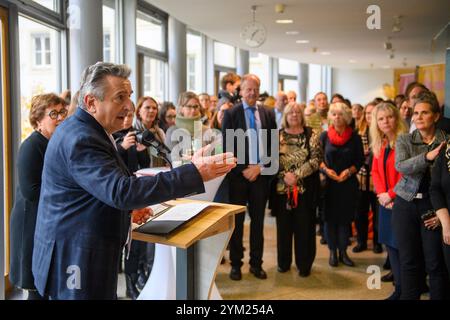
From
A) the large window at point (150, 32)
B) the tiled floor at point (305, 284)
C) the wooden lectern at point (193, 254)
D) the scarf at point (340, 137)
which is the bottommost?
the tiled floor at point (305, 284)

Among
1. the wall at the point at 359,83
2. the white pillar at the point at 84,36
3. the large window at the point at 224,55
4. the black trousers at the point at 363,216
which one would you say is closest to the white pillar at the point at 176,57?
the large window at the point at 224,55

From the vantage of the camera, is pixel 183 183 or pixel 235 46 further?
pixel 235 46

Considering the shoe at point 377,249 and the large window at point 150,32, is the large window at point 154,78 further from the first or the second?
the shoe at point 377,249

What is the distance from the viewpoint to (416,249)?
3.03 meters

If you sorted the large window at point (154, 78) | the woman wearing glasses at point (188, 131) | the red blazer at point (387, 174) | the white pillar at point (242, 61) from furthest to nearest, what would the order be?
the white pillar at point (242, 61) < the large window at point (154, 78) < the woman wearing glasses at point (188, 131) < the red blazer at point (387, 174)

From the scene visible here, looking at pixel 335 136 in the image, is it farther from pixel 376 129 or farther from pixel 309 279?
pixel 309 279

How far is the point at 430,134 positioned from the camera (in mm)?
3037

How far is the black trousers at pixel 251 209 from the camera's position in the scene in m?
4.03

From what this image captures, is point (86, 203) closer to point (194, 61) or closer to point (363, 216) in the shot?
point (363, 216)

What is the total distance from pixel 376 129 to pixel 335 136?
0.74 meters

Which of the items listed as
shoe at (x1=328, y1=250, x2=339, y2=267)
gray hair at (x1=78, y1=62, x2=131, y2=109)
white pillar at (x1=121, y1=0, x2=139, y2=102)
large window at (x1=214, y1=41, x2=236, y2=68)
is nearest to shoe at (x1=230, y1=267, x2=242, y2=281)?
shoe at (x1=328, y1=250, x2=339, y2=267)

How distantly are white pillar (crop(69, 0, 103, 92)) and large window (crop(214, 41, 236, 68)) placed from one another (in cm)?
665
